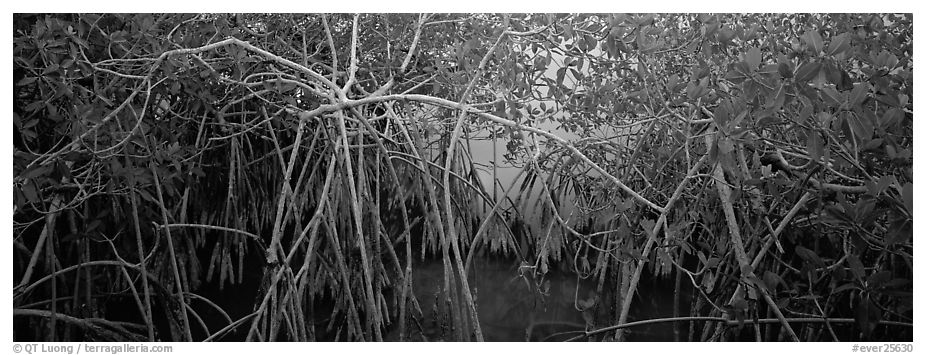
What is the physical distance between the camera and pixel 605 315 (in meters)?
3.01

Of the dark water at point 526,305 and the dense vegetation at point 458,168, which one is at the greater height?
the dense vegetation at point 458,168

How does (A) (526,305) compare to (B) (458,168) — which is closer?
(A) (526,305)

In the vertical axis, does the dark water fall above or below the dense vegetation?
below

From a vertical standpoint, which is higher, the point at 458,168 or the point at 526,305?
the point at 458,168

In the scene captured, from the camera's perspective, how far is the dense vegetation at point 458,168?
1.82 meters

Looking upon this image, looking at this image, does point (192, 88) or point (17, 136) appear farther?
point (192, 88)

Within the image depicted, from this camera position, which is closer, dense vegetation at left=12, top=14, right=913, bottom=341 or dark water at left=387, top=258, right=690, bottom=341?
dense vegetation at left=12, top=14, right=913, bottom=341

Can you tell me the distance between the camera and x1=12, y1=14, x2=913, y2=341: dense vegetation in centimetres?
182

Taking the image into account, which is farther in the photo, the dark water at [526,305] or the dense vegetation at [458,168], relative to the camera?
the dark water at [526,305]

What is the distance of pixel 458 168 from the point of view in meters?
3.75

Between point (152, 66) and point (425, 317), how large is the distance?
150 centimetres

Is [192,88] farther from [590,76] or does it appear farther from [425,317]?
[590,76]
